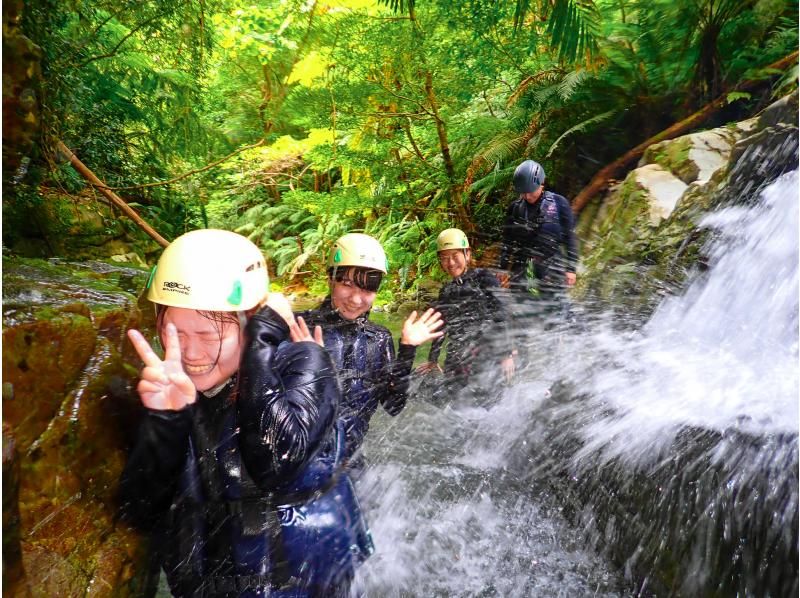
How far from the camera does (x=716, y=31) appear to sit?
277 inches

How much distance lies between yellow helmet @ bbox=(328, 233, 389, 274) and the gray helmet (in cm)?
302

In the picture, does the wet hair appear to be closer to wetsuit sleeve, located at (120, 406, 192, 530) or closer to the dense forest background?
wetsuit sleeve, located at (120, 406, 192, 530)

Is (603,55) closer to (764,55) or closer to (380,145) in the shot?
(764,55)

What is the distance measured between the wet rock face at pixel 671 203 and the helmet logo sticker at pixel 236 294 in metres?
4.84

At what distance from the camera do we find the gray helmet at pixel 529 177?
5.59m

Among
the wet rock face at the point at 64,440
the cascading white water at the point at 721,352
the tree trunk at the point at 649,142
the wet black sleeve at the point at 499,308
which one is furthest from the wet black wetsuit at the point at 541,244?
the wet rock face at the point at 64,440

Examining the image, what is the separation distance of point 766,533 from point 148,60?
22.9ft

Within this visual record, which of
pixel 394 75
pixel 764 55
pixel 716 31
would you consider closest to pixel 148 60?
pixel 394 75

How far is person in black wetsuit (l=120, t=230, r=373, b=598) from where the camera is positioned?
1590 millimetres

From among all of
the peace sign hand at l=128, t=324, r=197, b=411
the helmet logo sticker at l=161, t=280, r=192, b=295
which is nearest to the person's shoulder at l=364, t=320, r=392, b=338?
the helmet logo sticker at l=161, t=280, r=192, b=295

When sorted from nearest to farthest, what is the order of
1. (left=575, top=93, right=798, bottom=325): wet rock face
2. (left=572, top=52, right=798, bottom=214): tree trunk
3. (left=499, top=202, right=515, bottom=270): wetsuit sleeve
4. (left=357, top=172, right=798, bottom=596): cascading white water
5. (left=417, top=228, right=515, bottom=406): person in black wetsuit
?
1. (left=357, top=172, right=798, bottom=596): cascading white water
2. (left=575, top=93, right=798, bottom=325): wet rock face
3. (left=417, top=228, right=515, bottom=406): person in black wetsuit
4. (left=499, top=202, right=515, bottom=270): wetsuit sleeve
5. (left=572, top=52, right=798, bottom=214): tree trunk

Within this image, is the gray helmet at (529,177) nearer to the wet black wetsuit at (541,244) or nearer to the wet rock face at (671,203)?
the wet black wetsuit at (541,244)

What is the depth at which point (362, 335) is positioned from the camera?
3184 mm

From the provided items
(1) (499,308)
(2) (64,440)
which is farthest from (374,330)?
(1) (499,308)
